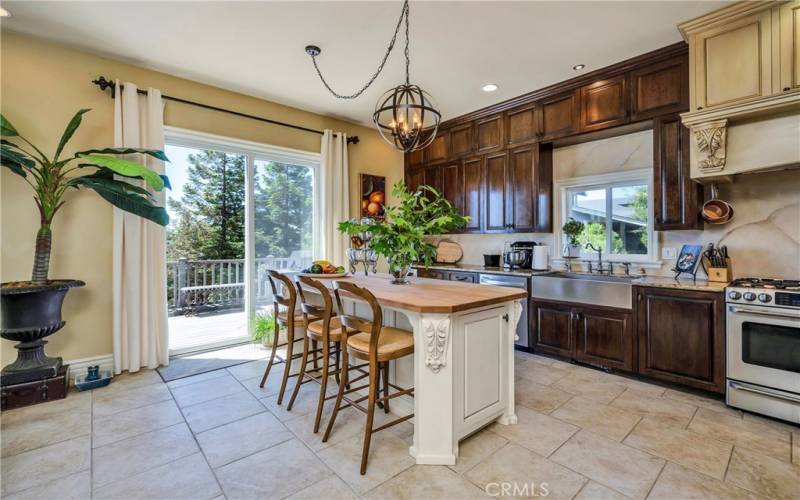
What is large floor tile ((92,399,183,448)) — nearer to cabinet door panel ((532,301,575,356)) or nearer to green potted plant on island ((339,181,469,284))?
green potted plant on island ((339,181,469,284))

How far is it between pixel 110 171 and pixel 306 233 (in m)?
2.20

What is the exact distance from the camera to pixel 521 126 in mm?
4363

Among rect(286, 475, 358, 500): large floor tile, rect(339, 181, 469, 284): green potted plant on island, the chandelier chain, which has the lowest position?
rect(286, 475, 358, 500): large floor tile


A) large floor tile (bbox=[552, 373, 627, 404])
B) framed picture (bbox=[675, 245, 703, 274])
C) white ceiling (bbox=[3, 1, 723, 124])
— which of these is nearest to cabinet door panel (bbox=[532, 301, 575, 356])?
large floor tile (bbox=[552, 373, 627, 404])

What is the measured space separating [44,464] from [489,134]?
5000 mm

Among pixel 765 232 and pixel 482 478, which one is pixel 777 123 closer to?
pixel 765 232

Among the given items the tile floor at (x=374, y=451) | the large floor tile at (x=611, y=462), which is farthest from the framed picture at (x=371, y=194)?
the large floor tile at (x=611, y=462)

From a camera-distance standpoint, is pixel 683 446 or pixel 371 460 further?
pixel 683 446

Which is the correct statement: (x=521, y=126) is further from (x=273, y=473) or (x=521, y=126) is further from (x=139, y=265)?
→ (x=139, y=265)

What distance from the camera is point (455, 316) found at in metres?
2.04

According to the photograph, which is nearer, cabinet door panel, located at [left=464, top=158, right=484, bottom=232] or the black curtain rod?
the black curtain rod

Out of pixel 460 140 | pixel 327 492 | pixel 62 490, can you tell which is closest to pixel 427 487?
pixel 327 492

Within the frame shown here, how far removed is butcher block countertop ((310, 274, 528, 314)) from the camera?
6.43 feet

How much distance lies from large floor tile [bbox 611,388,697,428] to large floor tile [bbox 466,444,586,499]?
1.07 meters
